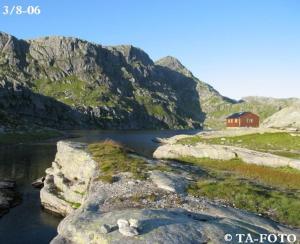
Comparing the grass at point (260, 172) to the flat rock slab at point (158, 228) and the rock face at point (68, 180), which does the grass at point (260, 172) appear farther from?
the flat rock slab at point (158, 228)

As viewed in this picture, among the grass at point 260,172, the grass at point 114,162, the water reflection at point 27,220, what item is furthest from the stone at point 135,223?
the grass at point 260,172

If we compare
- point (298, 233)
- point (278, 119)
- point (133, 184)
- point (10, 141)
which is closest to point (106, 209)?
point (133, 184)

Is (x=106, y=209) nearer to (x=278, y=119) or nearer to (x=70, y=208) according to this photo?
(x=70, y=208)

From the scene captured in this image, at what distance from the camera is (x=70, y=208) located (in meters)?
43.2

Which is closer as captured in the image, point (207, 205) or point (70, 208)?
point (207, 205)

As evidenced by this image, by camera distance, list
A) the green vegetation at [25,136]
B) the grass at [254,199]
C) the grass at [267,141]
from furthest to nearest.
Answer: the green vegetation at [25,136], the grass at [267,141], the grass at [254,199]

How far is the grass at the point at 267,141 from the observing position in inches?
3053

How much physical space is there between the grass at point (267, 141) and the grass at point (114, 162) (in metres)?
34.8

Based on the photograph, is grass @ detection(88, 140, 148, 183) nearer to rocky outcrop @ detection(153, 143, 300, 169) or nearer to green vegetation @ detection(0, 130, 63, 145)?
rocky outcrop @ detection(153, 143, 300, 169)

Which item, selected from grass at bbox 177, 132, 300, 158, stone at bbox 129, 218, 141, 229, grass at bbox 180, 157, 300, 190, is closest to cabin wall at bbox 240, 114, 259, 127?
grass at bbox 177, 132, 300, 158

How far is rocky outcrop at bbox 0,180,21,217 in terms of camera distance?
149 feet

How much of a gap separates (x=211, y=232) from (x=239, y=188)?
14608 millimetres

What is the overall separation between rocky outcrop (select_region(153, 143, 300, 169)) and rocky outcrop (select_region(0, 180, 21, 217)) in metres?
32.5

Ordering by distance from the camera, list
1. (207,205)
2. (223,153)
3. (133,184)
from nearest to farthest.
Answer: (207,205) < (133,184) < (223,153)
